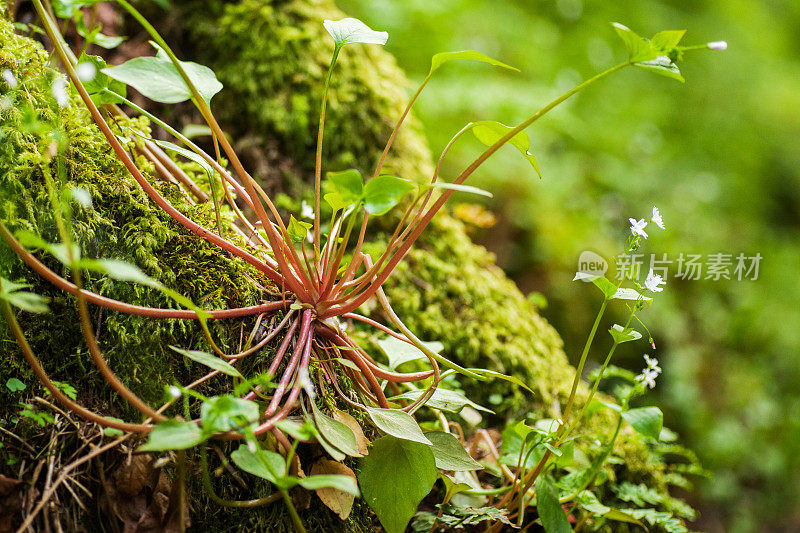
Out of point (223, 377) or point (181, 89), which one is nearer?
point (181, 89)

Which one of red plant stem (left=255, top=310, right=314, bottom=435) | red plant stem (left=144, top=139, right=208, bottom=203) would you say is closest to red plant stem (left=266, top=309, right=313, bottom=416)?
red plant stem (left=255, top=310, right=314, bottom=435)

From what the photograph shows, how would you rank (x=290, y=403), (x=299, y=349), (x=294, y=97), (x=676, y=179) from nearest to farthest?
(x=290, y=403) < (x=299, y=349) < (x=294, y=97) < (x=676, y=179)

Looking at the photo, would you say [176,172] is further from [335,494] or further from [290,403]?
[335,494]

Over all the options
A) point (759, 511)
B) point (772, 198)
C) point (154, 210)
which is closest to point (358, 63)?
point (154, 210)

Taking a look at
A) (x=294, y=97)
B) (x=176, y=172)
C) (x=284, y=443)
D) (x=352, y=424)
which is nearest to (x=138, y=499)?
(x=284, y=443)

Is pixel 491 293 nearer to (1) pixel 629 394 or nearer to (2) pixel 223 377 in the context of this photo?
(1) pixel 629 394

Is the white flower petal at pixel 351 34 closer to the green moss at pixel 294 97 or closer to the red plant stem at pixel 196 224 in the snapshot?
the red plant stem at pixel 196 224
